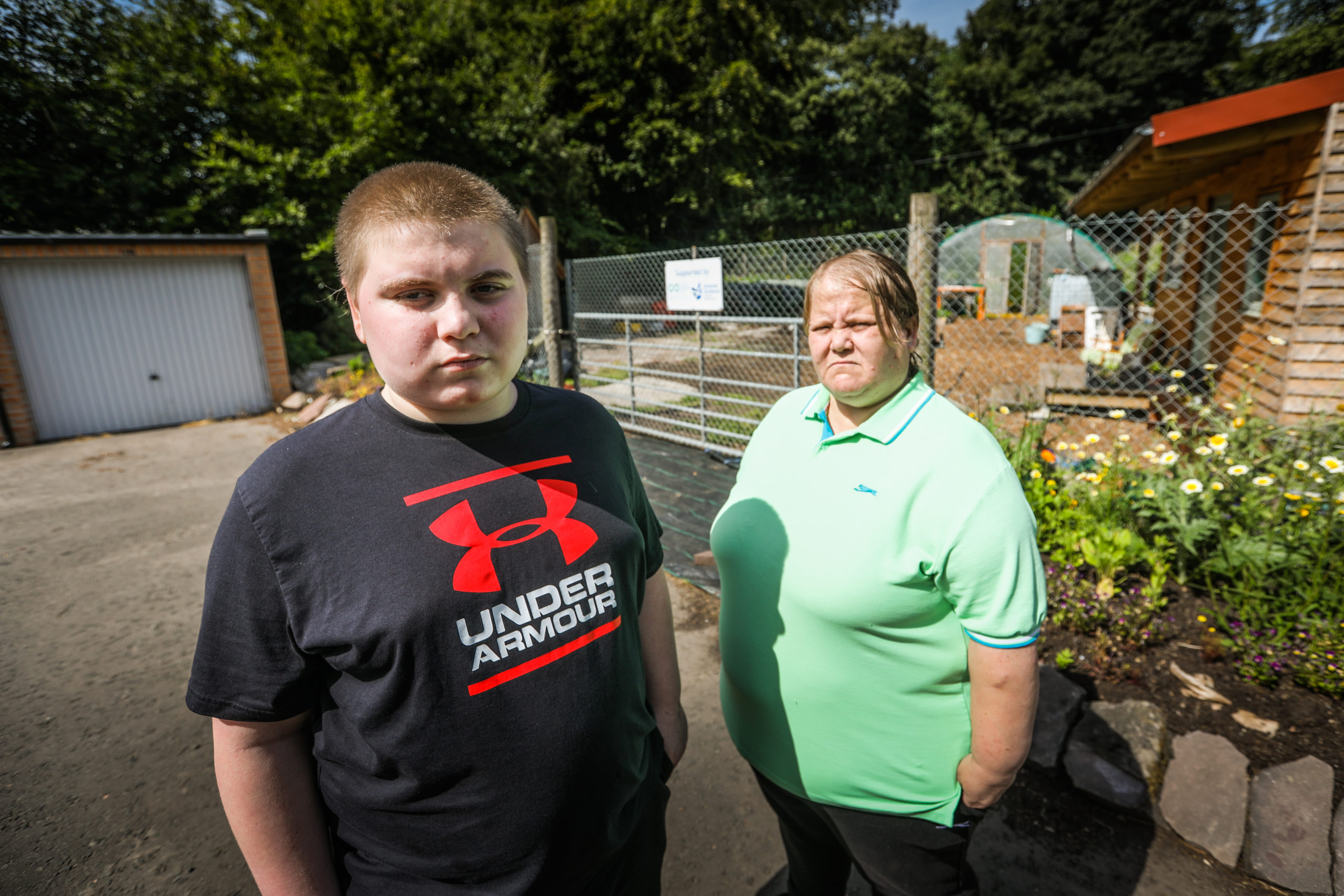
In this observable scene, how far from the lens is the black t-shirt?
0.96 metres

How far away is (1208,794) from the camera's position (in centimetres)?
226

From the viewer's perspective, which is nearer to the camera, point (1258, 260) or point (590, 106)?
point (1258, 260)

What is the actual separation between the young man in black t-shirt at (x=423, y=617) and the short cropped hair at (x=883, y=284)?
76cm

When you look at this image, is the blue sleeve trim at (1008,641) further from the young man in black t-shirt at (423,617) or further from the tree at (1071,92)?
the tree at (1071,92)

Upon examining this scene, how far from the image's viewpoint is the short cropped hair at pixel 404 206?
983mm

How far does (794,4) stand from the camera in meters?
22.8

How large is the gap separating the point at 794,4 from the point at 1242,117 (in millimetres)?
21956

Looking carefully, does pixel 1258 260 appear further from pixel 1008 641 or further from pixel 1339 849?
pixel 1008 641

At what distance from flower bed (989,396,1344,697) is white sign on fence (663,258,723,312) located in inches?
121

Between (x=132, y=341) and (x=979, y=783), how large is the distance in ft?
40.1

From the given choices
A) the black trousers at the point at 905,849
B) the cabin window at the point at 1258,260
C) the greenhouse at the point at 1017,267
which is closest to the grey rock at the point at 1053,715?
the black trousers at the point at 905,849

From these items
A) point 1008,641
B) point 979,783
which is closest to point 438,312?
point 1008,641

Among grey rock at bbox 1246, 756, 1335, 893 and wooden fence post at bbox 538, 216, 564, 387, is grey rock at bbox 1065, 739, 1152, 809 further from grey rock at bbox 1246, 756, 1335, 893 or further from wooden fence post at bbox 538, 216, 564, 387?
wooden fence post at bbox 538, 216, 564, 387

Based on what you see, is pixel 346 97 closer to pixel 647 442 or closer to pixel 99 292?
pixel 99 292
